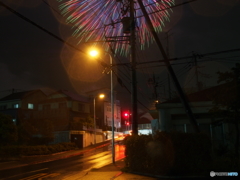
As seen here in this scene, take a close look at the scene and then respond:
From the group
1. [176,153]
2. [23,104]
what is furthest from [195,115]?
[23,104]

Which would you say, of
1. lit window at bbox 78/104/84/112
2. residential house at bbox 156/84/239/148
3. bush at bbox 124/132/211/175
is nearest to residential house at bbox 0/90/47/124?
lit window at bbox 78/104/84/112

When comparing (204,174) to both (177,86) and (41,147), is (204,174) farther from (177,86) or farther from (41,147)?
(41,147)

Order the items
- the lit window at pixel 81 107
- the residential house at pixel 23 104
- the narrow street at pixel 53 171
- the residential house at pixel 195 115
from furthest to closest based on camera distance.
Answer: the lit window at pixel 81 107, the residential house at pixel 23 104, the residential house at pixel 195 115, the narrow street at pixel 53 171

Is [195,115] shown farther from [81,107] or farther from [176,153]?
[81,107]

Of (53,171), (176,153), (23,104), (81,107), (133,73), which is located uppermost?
(23,104)

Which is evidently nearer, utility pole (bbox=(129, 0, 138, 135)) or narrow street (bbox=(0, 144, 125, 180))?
narrow street (bbox=(0, 144, 125, 180))

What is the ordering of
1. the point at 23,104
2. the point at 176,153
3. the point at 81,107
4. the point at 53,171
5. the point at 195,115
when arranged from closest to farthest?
the point at 176,153 < the point at 53,171 < the point at 195,115 < the point at 23,104 < the point at 81,107

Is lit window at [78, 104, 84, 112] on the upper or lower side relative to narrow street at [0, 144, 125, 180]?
upper

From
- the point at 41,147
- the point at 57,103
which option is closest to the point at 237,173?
the point at 41,147

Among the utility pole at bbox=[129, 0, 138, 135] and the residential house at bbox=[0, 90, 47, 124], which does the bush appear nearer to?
the utility pole at bbox=[129, 0, 138, 135]

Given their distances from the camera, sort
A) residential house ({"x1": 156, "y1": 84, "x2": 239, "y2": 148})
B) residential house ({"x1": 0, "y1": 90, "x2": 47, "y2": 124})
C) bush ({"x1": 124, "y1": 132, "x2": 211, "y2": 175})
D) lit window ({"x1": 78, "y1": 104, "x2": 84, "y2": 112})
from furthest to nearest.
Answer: lit window ({"x1": 78, "y1": 104, "x2": 84, "y2": 112})
residential house ({"x1": 0, "y1": 90, "x2": 47, "y2": 124})
residential house ({"x1": 156, "y1": 84, "x2": 239, "y2": 148})
bush ({"x1": 124, "y1": 132, "x2": 211, "y2": 175})

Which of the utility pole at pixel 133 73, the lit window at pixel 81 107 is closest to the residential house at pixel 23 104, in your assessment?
the lit window at pixel 81 107

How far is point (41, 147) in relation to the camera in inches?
1232

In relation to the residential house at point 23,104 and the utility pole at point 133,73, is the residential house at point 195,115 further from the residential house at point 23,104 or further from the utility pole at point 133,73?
the residential house at point 23,104
